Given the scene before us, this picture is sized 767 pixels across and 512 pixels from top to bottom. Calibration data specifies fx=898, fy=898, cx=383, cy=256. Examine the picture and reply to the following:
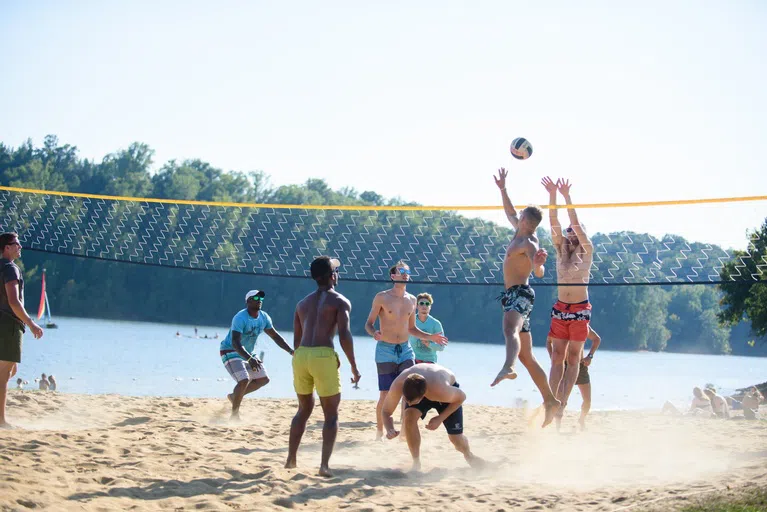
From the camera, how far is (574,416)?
11633mm

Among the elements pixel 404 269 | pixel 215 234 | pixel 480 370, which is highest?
pixel 215 234

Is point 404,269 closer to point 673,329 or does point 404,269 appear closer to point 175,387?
point 175,387

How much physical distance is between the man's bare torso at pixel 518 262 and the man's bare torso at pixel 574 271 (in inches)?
32.2

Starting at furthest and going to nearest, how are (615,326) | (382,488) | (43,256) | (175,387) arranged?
(615,326), (43,256), (175,387), (382,488)

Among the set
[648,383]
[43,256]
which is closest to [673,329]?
[648,383]

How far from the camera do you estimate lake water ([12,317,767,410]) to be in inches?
753

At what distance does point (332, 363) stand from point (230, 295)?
47140 mm

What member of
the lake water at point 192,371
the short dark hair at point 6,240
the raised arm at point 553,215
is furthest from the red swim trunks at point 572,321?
the lake water at point 192,371

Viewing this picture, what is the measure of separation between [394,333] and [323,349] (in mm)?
2058

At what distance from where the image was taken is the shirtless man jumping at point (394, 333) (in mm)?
8109

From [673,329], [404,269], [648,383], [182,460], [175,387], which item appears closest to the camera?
[182,460]

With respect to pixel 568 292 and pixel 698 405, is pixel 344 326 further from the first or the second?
pixel 698 405

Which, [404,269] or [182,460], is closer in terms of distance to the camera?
[182,460]

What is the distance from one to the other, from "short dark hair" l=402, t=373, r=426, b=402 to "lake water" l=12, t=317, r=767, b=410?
10.3 meters
